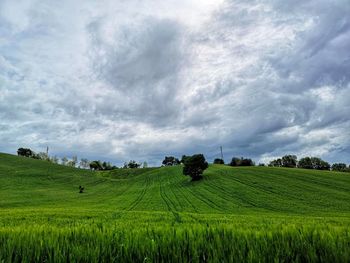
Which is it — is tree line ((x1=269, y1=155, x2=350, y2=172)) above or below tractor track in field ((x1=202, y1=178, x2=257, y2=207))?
above

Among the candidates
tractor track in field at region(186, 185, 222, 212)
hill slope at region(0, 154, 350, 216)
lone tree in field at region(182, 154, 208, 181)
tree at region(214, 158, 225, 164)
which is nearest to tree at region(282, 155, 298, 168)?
tree at region(214, 158, 225, 164)

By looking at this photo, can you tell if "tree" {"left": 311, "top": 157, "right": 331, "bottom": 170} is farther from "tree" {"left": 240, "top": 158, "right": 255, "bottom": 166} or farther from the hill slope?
the hill slope

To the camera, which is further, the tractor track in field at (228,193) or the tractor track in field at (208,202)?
the tractor track in field at (228,193)

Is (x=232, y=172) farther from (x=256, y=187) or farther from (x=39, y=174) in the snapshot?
(x=39, y=174)

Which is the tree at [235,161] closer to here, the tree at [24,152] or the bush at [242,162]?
the bush at [242,162]

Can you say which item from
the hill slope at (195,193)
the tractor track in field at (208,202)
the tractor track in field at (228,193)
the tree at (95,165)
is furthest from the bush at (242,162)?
the tree at (95,165)

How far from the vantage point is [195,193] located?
61.5 metres

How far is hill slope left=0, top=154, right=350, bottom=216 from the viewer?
140ft

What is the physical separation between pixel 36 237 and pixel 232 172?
84.5m

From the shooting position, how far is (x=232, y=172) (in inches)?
3314

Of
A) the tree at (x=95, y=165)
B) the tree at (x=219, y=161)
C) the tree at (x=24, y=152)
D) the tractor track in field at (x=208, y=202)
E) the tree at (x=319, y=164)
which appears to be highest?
the tree at (x=24, y=152)

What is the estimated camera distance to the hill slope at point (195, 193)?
42656 mm

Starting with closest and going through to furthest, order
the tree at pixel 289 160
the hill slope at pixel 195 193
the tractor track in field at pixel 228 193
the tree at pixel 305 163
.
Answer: the hill slope at pixel 195 193, the tractor track in field at pixel 228 193, the tree at pixel 305 163, the tree at pixel 289 160

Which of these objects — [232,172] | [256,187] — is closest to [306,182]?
[256,187]
